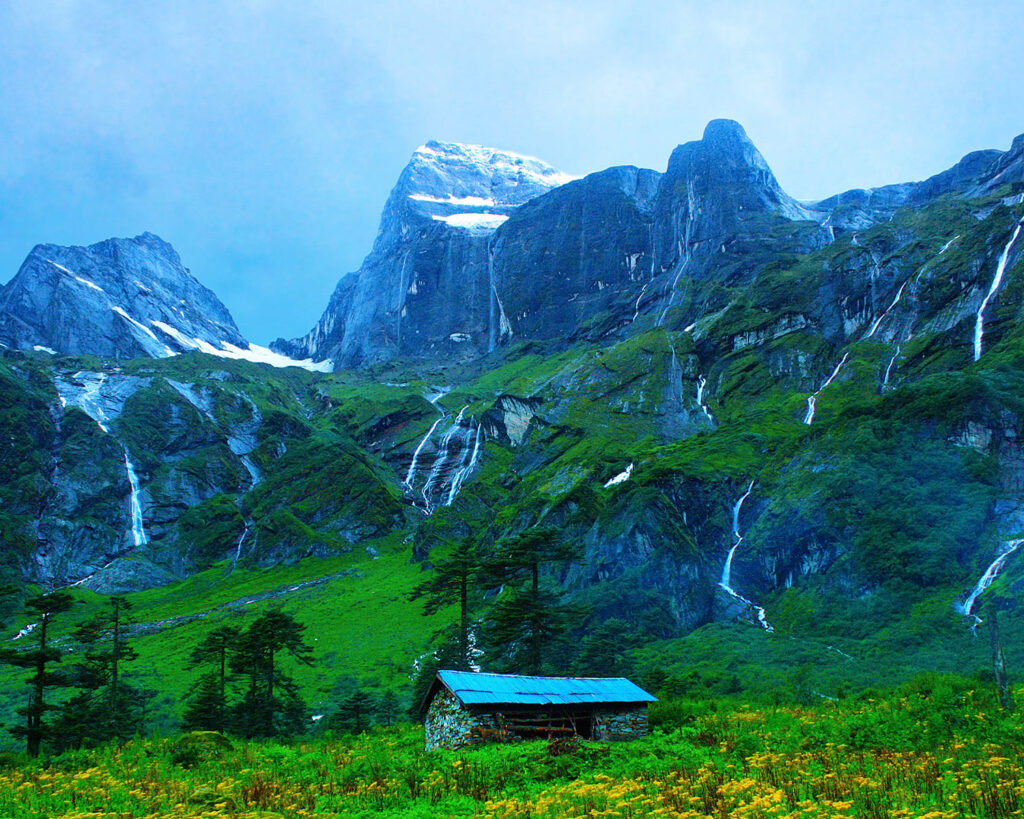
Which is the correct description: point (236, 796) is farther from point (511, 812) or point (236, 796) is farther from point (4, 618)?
point (4, 618)

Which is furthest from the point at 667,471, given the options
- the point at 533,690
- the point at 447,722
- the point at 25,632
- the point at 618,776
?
the point at 25,632

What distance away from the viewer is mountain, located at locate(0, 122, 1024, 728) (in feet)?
162

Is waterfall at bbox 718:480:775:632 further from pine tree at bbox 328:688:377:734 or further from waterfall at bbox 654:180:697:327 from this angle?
waterfall at bbox 654:180:697:327

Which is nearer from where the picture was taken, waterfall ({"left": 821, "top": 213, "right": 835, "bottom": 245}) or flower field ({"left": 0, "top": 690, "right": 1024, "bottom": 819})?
Answer: flower field ({"left": 0, "top": 690, "right": 1024, "bottom": 819})

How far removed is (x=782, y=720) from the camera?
75.8ft

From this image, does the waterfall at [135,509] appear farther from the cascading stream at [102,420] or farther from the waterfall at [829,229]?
the waterfall at [829,229]

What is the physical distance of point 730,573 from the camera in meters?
59.9

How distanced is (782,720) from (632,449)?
7615cm

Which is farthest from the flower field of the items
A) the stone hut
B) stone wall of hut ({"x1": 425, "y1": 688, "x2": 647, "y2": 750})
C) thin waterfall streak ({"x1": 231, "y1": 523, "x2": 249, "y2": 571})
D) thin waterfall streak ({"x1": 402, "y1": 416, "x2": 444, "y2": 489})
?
thin waterfall streak ({"x1": 402, "y1": 416, "x2": 444, "y2": 489})

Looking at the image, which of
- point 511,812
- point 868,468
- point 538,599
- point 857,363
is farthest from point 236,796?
point 857,363

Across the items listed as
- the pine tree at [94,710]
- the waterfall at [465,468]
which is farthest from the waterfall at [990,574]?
the waterfall at [465,468]

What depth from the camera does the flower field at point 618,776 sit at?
40.5 feet

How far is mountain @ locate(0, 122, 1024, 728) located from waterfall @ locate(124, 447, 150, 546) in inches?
13.8

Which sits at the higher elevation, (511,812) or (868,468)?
(868,468)
